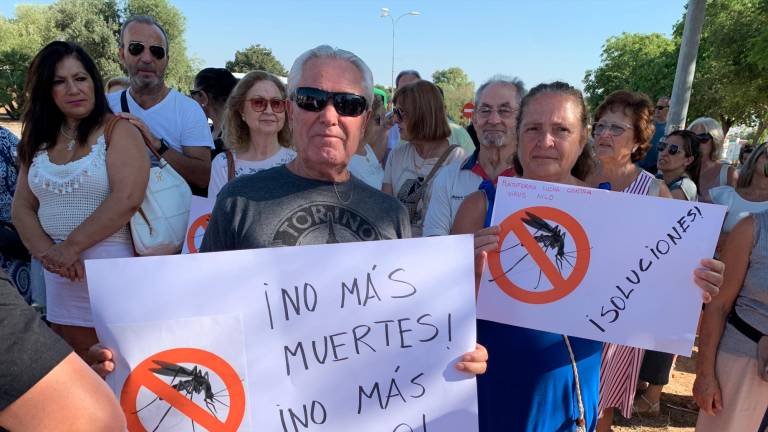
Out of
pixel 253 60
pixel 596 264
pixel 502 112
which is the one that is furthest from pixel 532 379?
pixel 253 60

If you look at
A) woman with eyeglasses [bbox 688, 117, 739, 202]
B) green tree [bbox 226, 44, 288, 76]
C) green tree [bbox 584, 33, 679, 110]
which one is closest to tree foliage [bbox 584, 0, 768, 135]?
green tree [bbox 584, 33, 679, 110]

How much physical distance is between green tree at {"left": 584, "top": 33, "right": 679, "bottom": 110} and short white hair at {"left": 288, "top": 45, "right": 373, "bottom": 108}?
121ft

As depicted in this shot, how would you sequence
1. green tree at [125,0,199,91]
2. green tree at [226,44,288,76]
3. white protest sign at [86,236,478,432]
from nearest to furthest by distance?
white protest sign at [86,236,478,432] → green tree at [125,0,199,91] → green tree at [226,44,288,76]

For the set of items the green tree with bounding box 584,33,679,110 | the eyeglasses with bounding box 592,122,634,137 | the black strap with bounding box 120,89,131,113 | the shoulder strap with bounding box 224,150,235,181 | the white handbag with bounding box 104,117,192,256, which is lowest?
the white handbag with bounding box 104,117,192,256

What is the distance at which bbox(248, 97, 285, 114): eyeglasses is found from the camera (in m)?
3.05

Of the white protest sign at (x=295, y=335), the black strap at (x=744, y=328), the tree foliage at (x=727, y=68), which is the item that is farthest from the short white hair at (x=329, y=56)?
the tree foliage at (x=727, y=68)

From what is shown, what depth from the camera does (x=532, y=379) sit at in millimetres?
1852

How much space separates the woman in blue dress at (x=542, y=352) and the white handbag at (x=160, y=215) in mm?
1602

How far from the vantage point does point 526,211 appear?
172 centimetres

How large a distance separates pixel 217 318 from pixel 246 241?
266 millimetres

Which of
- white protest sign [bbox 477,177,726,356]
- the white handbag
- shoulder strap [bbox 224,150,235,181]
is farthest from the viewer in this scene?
shoulder strap [bbox 224,150,235,181]

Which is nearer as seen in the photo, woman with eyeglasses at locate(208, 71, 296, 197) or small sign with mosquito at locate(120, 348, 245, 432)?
small sign with mosquito at locate(120, 348, 245, 432)

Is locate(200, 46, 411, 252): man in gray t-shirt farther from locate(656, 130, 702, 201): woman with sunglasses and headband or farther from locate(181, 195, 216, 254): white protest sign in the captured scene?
locate(656, 130, 702, 201): woman with sunglasses and headband

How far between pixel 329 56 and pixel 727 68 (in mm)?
28005
